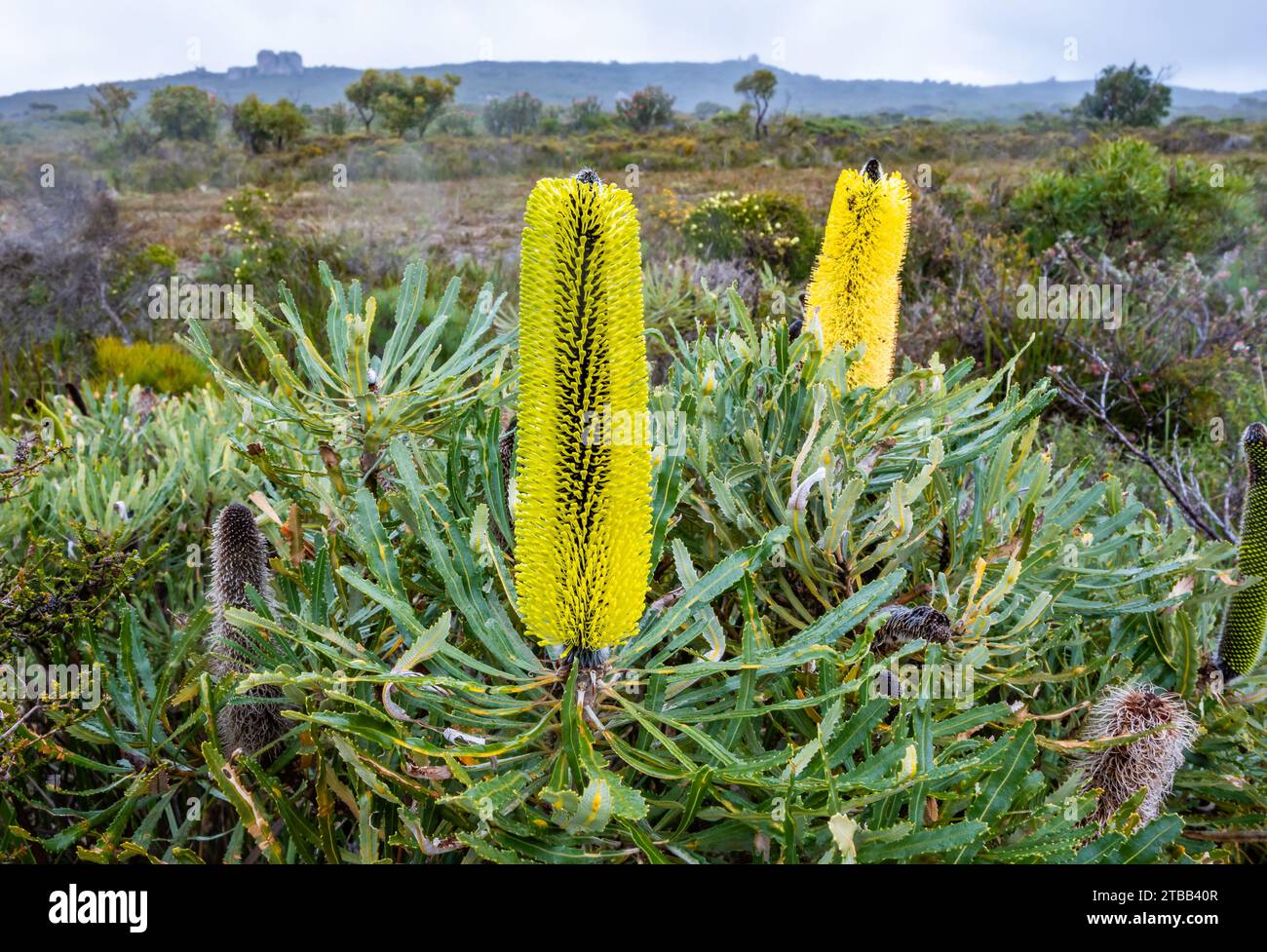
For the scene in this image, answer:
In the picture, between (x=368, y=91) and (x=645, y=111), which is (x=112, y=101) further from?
(x=645, y=111)

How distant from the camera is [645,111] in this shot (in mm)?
57438

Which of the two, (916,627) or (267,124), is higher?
(267,124)

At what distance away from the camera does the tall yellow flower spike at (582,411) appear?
3.15 ft

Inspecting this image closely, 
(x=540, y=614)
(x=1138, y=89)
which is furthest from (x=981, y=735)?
(x=1138, y=89)

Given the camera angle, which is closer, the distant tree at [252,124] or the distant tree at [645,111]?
the distant tree at [252,124]

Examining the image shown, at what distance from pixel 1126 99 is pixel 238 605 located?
60.1m

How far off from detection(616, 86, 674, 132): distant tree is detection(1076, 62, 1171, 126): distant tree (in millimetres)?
26880

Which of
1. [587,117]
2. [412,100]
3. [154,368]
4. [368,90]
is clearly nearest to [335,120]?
[368,90]

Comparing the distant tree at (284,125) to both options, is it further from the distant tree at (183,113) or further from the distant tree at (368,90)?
the distant tree at (183,113)

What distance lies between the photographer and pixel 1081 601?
4.77 ft

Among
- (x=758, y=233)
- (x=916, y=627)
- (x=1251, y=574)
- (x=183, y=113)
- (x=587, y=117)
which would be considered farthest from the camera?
(x=587, y=117)

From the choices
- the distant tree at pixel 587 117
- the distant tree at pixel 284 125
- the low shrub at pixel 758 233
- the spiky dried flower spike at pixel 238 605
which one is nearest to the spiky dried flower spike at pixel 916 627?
the spiky dried flower spike at pixel 238 605

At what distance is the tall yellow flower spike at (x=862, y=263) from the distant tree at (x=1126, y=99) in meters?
51.7

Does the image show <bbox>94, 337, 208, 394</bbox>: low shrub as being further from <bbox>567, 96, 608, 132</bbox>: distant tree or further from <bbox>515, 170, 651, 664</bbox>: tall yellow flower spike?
<bbox>567, 96, 608, 132</bbox>: distant tree
